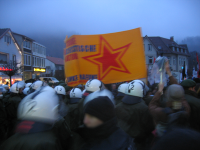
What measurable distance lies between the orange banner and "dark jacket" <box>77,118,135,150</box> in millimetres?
2479

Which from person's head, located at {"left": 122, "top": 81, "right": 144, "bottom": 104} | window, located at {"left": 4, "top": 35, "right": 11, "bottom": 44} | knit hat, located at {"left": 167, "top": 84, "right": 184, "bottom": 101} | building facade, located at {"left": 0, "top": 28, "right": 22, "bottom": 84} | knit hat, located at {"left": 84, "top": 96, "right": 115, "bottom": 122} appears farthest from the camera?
window, located at {"left": 4, "top": 35, "right": 11, "bottom": 44}

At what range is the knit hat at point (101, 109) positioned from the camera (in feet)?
6.09

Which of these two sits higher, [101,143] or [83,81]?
[83,81]

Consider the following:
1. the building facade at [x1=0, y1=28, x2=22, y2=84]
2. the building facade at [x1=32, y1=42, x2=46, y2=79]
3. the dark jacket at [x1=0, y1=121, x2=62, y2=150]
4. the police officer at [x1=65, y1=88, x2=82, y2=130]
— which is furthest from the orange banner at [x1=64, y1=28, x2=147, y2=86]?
the building facade at [x1=32, y1=42, x2=46, y2=79]

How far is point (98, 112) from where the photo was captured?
6.11 feet

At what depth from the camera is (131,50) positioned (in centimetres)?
434

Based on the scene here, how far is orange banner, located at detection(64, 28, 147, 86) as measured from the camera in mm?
4277

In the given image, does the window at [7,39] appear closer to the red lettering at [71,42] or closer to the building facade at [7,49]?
the building facade at [7,49]

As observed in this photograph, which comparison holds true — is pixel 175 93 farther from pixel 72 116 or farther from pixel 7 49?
pixel 7 49

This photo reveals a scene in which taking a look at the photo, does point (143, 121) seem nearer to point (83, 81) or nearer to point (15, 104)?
point (83, 81)

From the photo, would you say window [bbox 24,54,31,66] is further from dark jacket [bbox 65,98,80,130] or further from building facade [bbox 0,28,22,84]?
dark jacket [bbox 65,98,80,130]

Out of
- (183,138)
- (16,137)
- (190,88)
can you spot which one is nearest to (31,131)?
(16,137)

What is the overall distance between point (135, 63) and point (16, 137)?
3161 millimetres

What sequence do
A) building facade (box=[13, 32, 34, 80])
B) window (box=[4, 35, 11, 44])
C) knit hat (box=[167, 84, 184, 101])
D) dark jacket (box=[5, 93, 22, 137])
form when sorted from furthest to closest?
building facade (box=[13, 32, 34, 80]) < window (box=[4, 35, 11, 44]) < dark jacket (box=[5, 93, 22, 137]) < knit hat (box=[167, 84, 184, 101])
